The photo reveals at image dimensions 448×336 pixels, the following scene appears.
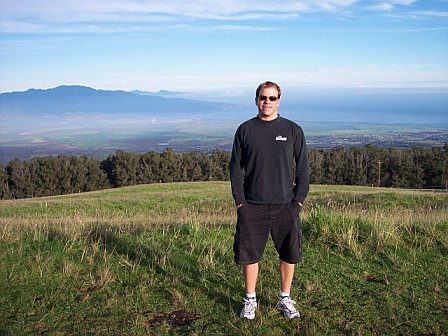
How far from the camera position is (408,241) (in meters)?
5.98

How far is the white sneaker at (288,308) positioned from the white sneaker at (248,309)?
252 millimetres

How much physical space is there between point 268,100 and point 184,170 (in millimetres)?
51454

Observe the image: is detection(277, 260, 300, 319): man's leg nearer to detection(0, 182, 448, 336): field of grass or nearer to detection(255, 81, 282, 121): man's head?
detection(0, 182, 448, 336): field of grass

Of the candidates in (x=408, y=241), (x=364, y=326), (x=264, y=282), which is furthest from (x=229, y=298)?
(x=408, y=241)

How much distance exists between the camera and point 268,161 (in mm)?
3748

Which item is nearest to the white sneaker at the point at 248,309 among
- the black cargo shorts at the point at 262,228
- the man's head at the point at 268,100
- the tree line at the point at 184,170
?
the black cargo shorts at the point at 262,228

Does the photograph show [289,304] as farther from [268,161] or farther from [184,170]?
[184,170]

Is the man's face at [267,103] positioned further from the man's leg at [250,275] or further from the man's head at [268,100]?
the man's leg at [250,275]

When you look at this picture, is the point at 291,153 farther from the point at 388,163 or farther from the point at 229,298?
the point at 388,163

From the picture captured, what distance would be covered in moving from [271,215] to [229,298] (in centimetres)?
107

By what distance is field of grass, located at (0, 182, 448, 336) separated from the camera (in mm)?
3719

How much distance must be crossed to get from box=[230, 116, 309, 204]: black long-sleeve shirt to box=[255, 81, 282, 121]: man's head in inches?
2.7

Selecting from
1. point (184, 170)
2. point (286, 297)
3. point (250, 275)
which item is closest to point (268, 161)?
point (250, 275)

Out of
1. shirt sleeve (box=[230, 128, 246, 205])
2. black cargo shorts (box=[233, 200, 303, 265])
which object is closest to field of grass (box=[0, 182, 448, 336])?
black cargo shorts (box=[233, 200, 303, 265])
